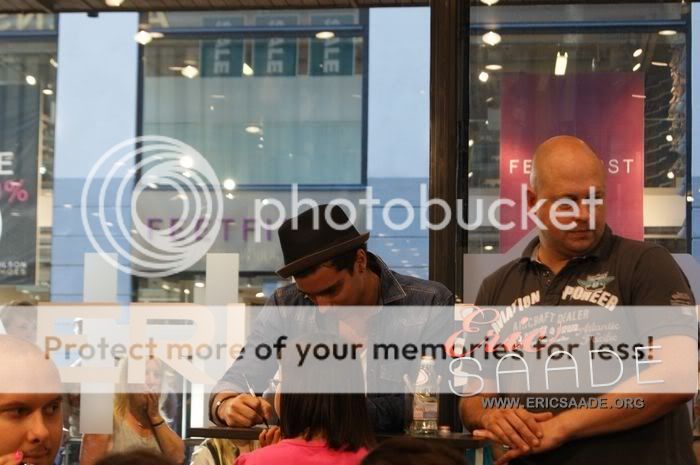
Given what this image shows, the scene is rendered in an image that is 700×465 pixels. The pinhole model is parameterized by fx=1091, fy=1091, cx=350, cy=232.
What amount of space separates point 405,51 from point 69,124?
153cm

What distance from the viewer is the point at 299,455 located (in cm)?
287

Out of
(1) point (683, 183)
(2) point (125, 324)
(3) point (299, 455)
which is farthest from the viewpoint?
(2) point (125, 324)

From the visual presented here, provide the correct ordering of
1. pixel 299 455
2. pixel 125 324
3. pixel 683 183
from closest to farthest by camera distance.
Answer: pixel 299 455, pixel 683 183, pixel 125 324

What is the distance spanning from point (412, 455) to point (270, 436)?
3.84ft

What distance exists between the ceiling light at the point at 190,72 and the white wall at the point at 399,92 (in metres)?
0.79

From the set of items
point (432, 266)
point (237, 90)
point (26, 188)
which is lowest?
point (432, 266)

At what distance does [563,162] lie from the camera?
3.24 meters

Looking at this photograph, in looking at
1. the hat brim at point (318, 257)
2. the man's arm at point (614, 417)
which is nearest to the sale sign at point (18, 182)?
the hat brim at point (318, 257)

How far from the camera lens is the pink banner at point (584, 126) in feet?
14.6

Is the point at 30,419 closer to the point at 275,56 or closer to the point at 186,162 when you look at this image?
the point at 186,162

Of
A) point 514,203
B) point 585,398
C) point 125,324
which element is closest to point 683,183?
point 514,203

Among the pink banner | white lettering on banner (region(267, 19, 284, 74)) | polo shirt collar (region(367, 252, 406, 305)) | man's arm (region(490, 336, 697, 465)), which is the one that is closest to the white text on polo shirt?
man's arm (region(490, 336, 697, 465))

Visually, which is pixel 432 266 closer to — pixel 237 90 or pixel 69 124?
pixel 237 90

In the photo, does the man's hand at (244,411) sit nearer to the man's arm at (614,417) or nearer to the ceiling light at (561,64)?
the man's arm at (614,417)
